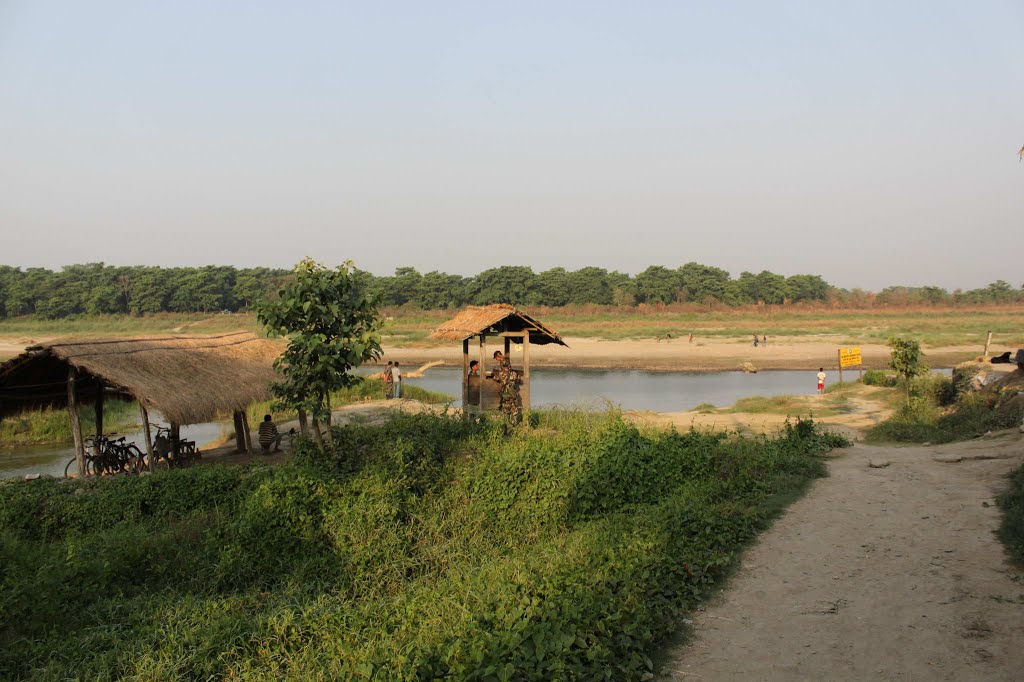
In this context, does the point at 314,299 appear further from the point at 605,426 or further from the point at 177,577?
the point at 605,426

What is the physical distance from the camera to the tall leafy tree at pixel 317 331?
401 inches

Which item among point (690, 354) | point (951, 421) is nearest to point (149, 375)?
point (951, 421)

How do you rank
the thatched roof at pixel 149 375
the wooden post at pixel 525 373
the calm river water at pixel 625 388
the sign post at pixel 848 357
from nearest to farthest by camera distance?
the thatched roof at pixel 149 375
the wooden post at pixel 525 373
the calm river water at pixel 625 388
the sign post at pixel 848 357

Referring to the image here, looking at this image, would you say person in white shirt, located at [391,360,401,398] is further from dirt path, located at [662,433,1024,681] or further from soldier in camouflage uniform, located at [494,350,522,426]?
dirt path, located at [662,433,1024,681]

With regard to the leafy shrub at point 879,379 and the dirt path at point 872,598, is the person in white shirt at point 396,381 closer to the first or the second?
the leafy shrub at point 879,379

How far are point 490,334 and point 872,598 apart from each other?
9040mm

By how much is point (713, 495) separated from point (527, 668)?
14.9ft

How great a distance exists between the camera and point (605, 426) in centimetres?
1133

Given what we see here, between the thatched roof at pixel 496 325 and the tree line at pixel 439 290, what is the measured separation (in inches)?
1946

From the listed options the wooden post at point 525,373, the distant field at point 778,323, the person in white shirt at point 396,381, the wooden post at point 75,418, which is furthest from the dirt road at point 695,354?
the wooden post at point 75,418

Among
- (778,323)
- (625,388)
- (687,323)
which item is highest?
(687,323)

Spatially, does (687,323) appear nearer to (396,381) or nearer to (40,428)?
(396,381)

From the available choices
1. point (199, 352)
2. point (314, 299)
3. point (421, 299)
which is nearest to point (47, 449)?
point (199, 352)

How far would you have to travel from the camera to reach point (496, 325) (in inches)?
559
